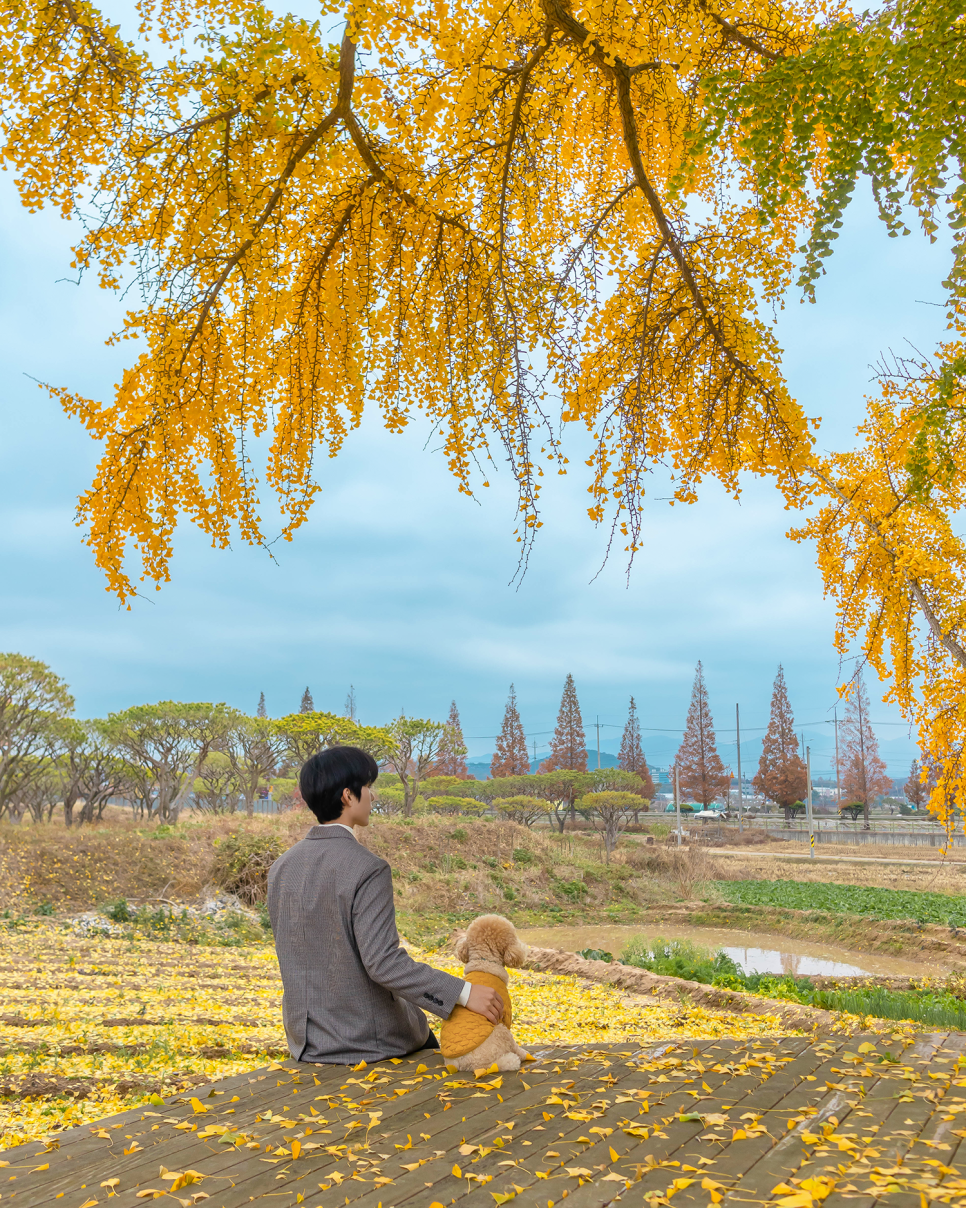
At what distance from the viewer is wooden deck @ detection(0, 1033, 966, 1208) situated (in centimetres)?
198

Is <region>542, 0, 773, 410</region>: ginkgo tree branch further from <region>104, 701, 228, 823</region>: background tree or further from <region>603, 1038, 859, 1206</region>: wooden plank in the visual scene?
<region>104, 701, 228, 823</region>: background tree

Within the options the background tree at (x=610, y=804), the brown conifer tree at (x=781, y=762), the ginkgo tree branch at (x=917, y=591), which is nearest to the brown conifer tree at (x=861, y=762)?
the brown conifer tree at (x=781, y=762)

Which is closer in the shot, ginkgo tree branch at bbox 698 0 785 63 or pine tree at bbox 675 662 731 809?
ginkgo tree branch at bbox 698 0 785 63

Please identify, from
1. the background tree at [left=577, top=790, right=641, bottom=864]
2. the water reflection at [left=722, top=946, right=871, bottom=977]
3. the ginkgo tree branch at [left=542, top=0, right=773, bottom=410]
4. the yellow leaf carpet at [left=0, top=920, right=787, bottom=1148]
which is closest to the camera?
the yellow leaf carpet at [left=0, top=920, right=787, bottom=1148]

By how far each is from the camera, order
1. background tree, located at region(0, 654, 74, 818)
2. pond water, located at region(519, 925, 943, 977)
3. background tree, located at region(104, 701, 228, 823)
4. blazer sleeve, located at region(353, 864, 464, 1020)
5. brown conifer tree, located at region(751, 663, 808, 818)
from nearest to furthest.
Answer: blazer sleeve, located at region(353, 864, 464, 1020)
pond water, located at region(519, 925, 943, 977)
background tree, located at region(0, 654, 74, 818)
background tree, located at region(104, 701, 228, 823)
brown conifer tree, located at region(751, 663, 808, 818)

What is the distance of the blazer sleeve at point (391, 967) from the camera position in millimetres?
2682

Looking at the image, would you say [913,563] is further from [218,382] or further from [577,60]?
[218,382]

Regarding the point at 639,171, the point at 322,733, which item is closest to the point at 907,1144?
the point at 639,171

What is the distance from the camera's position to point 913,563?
307 inches

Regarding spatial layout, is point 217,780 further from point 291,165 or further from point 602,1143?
point 602,1143

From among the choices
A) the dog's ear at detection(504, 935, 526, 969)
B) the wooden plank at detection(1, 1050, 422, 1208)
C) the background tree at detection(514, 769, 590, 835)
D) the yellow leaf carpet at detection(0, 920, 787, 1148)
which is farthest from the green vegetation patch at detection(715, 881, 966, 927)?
the wooden plank at detection(1, 1050, 422, 1208)

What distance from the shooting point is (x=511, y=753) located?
168 ft

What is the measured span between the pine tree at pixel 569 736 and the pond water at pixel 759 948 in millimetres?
30719

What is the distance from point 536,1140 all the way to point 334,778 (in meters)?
1.24
